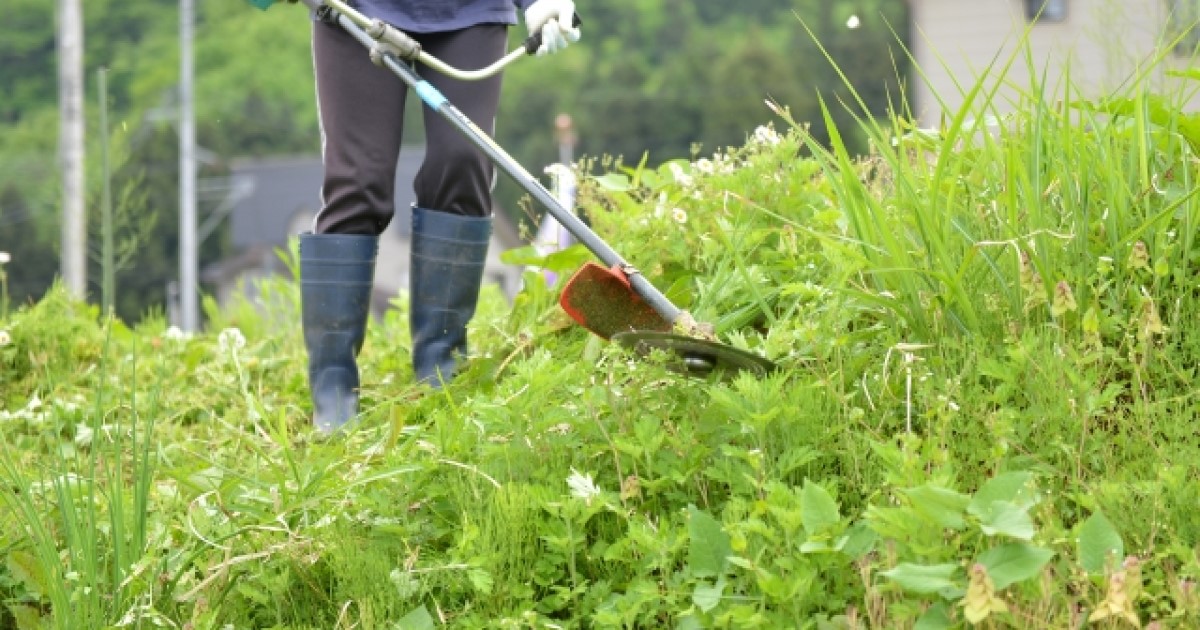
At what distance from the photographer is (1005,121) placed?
3.39 metres

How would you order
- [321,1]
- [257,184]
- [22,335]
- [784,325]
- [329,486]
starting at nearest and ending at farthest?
[329,486] < [784,325] < [321,1] < [22,335] < [257,184]

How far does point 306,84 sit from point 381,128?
6271 cm

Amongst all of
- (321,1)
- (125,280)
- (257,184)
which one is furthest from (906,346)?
(257,184)

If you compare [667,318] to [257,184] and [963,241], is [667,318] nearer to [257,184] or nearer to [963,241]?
[963,241]

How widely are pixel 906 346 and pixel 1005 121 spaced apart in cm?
87

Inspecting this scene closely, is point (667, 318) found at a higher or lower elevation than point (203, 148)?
higher

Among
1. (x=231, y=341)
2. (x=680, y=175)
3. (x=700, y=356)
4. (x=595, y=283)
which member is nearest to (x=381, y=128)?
(x=680, y=175)

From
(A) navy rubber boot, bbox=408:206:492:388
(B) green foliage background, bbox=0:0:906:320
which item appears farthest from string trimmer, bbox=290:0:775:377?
(B) green foliage background, bbox=0:0:906:320

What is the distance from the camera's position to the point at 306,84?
65.0 metres

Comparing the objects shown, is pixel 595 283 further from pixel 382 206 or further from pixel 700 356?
pixel 382 206

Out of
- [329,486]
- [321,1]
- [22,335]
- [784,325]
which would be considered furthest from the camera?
[22,335]

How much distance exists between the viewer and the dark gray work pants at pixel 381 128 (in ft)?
12.5

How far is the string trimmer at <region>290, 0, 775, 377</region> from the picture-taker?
2.84 meters

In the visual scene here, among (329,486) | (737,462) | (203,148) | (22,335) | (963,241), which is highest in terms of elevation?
(963,241)
